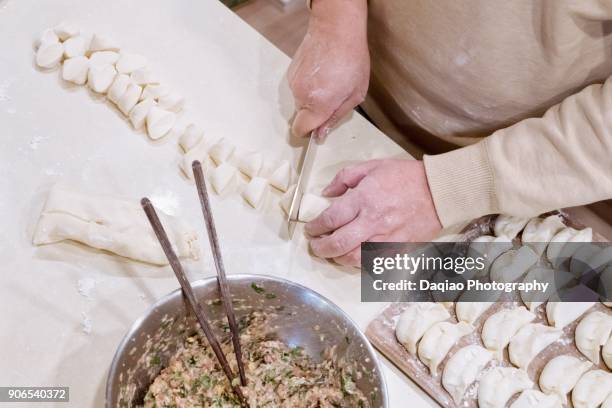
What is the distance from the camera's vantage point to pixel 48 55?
1483 mm

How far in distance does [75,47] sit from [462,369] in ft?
4.04

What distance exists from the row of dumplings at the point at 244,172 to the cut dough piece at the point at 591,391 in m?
0.64

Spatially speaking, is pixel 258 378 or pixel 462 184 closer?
pixel 258 378

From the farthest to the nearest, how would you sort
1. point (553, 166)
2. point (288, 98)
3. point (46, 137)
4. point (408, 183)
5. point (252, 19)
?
1. point (252, 19)
2. point (288, 98)
3. point (46, 137)
4. point (408, 183)
5. point (553, 166)

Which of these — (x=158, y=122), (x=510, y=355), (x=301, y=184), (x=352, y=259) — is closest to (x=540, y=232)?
(x=510, y=355)

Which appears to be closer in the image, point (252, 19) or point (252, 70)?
point (252, 70)

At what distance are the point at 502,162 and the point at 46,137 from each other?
105 centimetres

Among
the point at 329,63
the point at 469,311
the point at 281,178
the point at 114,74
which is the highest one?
the point at 329,63

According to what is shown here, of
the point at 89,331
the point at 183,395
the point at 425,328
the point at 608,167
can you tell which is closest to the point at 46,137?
the point at 89,331

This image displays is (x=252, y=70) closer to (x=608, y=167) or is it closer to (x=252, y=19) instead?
(x=608, y=167)

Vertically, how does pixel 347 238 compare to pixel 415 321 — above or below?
above

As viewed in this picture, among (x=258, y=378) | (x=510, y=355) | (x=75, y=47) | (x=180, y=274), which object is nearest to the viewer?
(x=180, y=274)

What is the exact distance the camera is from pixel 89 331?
1.16 metres

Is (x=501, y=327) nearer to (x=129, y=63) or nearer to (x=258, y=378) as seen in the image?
(x=258, y=378)
